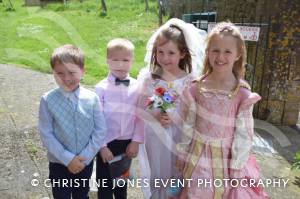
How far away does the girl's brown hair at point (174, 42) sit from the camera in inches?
99.3

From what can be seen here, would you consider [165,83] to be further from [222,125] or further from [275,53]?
[275,53]

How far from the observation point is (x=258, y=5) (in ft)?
14.7

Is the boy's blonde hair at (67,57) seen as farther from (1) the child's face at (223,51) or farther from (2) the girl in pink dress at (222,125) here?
(1) the child's face at (223,51)

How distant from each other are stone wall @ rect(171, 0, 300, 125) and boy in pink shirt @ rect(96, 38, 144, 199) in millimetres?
2491

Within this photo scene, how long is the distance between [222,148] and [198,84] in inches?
18.1

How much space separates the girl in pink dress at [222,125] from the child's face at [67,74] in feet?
2.44

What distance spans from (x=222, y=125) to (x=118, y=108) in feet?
2.34

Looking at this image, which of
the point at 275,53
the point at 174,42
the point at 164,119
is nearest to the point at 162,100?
the point at 164,119

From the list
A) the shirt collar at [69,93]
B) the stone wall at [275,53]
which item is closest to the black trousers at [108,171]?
the shirt collar at [69,93]

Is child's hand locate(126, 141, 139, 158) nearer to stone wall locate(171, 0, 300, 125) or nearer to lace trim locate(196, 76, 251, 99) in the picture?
lace trim locate(196, 76, 251, 99)

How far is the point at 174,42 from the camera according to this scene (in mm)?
2520

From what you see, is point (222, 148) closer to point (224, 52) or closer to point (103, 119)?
point (224, 52)

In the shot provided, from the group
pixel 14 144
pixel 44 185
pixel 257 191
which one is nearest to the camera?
pixel 257 191

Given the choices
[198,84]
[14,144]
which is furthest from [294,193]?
[14,144]
